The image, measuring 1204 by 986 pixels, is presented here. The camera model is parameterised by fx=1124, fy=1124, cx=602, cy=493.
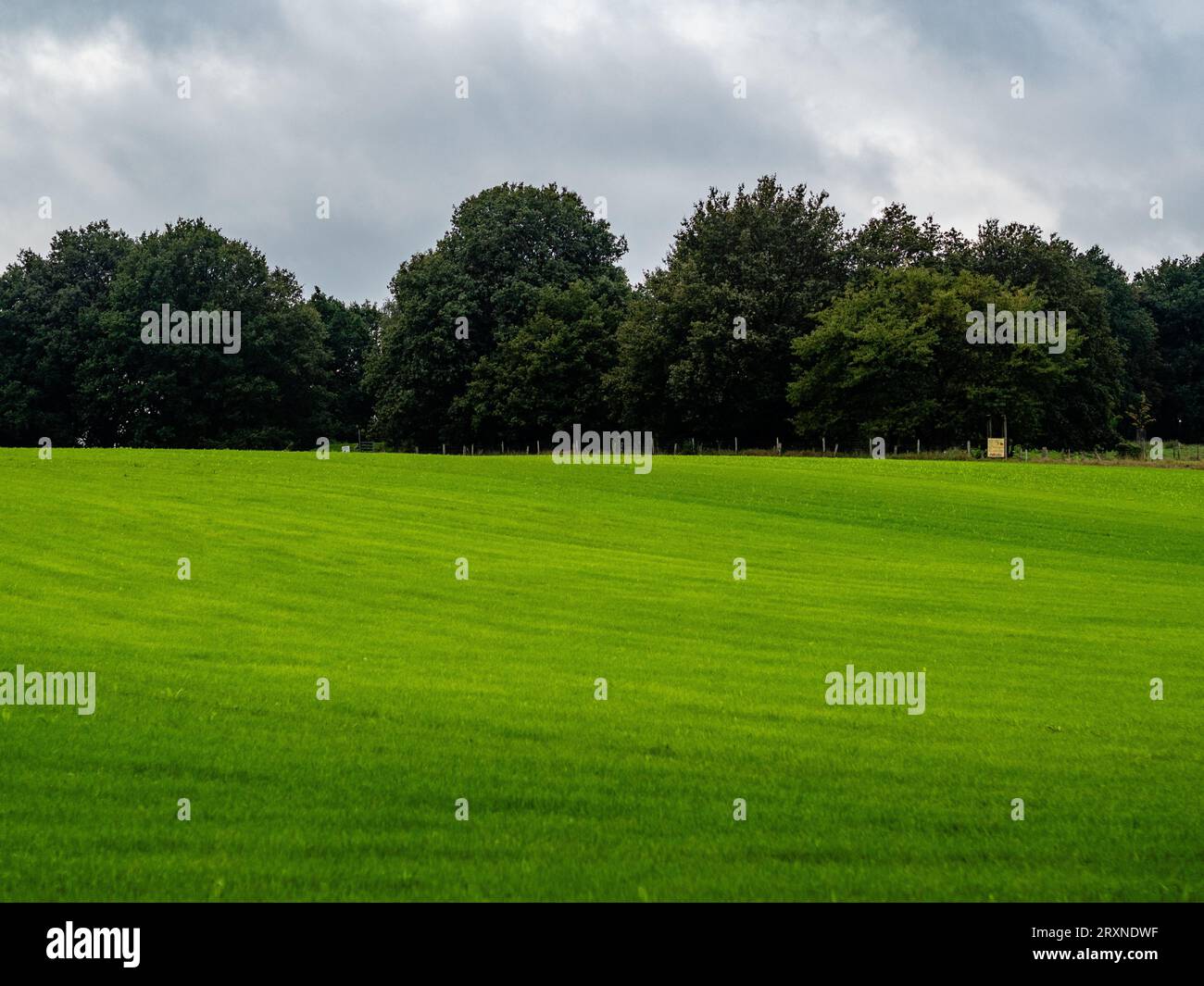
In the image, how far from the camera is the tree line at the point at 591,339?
279 feet

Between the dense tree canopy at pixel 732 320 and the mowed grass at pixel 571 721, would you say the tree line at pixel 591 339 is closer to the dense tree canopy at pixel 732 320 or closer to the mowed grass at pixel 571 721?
the dense tree canopy at pixel 732 320

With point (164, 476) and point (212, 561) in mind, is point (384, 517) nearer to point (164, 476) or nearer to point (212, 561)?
point (212, 561)

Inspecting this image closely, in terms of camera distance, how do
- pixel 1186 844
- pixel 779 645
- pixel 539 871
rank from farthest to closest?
pixel 779 645 < pixel 1186 844 < pixel 539 871

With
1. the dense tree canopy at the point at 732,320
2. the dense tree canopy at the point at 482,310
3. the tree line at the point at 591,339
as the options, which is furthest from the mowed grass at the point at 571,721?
the dense tree canopy at the point at 482,310

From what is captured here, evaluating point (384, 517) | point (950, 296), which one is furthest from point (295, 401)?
point (384, 517)

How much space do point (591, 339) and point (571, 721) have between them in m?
86.2

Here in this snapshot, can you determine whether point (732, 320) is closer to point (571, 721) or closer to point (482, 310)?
point (482, 310)

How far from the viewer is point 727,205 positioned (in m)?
98.9

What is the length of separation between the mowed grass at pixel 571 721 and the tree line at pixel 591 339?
174 ft

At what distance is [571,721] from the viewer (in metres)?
12.8

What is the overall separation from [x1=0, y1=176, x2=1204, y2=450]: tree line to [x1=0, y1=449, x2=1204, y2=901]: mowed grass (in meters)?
53.0

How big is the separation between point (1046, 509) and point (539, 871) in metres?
41.8

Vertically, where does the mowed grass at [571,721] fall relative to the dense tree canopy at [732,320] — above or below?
below

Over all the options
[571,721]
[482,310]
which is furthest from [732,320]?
[571,721]
